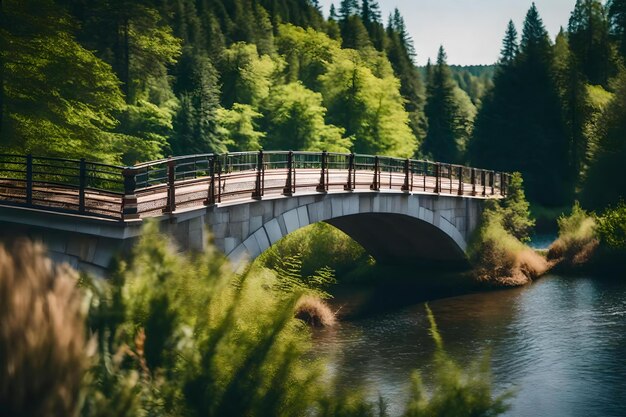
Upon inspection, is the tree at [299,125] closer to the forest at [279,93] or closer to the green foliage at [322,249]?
the forest at [279,93]

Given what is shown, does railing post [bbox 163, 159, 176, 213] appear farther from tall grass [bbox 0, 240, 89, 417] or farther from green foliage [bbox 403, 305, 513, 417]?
tall grass [bbox 0, 240, 89, 417]

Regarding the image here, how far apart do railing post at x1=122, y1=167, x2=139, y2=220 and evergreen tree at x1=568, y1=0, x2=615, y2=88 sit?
57.8 meters

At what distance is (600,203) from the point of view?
1610 inches

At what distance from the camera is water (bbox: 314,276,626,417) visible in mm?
19844

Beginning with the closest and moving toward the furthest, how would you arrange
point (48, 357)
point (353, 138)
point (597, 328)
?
point (48, 357) < point (597, 328) < point (353, 138)

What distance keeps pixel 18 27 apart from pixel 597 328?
23.0m

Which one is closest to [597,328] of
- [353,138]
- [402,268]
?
[402,268]

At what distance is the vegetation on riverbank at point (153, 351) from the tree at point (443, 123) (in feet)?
250

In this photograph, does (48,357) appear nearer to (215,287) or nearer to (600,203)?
(215,287)

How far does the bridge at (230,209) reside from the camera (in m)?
16.7

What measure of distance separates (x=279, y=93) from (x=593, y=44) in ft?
94.8

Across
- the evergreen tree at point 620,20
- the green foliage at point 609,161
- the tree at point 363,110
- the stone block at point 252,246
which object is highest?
the evergreen tree at point 620,20

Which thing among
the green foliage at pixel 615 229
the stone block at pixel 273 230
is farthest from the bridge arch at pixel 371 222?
the green foliage at pixel 615 229

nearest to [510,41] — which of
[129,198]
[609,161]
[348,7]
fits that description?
[348,7]
